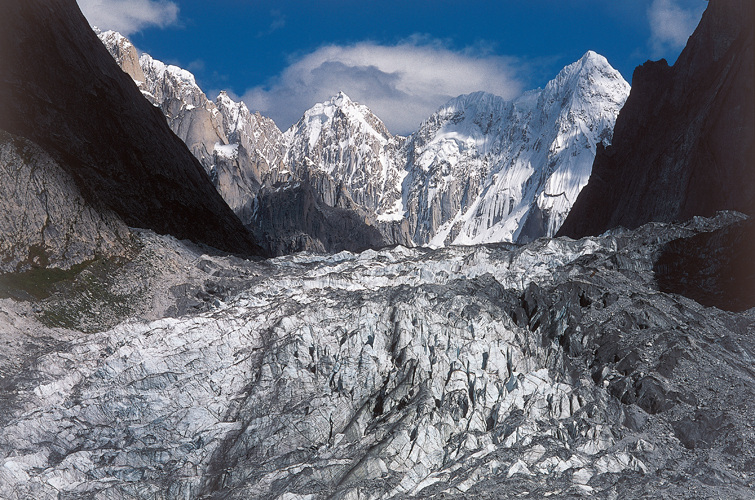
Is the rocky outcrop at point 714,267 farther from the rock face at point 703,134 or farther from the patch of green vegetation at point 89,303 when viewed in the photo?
the patch of green vegetation at point 89,303

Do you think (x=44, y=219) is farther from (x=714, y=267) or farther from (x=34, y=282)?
(x=714, y=267)

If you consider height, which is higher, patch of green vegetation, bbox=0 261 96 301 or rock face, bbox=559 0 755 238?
rock face, bbox=559 0 755 238

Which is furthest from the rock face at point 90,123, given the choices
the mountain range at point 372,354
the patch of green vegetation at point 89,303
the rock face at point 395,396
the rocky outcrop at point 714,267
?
the rocky outcrop at point 714,267

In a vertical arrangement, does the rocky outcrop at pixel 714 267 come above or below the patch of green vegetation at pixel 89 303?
above

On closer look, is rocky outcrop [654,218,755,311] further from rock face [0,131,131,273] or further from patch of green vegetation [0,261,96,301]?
patch of green vegetation [0,261,96,301]

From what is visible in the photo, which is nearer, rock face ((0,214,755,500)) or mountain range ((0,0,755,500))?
rock face ((0,214,755,500))

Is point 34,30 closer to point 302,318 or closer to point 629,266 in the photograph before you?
point 302,318

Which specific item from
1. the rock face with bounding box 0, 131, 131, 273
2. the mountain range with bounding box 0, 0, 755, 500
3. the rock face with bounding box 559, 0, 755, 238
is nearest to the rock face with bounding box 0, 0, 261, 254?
the mountain range with bounding box 0, 0, 755, 500
